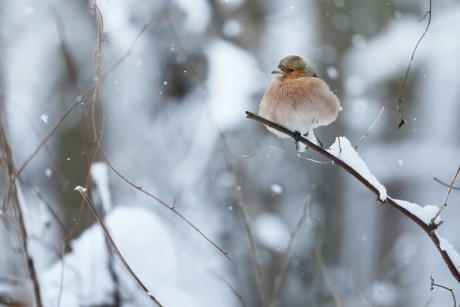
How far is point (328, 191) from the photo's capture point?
8.20 m

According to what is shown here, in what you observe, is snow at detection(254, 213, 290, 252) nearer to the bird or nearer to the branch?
the bird

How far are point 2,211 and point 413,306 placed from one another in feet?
23.0

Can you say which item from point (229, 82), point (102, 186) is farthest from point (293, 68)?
point (229, 82)

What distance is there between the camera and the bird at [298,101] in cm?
268

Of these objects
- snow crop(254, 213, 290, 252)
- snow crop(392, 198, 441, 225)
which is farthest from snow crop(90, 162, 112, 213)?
snow crop(254, 213, 290, 252)

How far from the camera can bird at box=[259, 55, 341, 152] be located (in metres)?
2.68

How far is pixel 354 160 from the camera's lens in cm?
184

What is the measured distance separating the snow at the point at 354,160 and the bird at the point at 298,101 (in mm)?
688

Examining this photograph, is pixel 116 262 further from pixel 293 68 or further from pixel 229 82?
pixel 229 82

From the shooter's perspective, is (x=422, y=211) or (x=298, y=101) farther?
→ (x=298, y=101)

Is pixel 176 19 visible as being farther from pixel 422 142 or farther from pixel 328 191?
pixel 422 142

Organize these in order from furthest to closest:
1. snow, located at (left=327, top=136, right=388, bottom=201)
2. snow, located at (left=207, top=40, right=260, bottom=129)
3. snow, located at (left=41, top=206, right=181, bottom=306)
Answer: snow, located at (left=207, top=40, right=260, bottom=129) → snow, located at (left=41, top=206, right=181, bottom=306) → snow, located at (left=327, top=136, right=388, bottom=201)

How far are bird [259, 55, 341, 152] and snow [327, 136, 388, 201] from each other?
688 millimetres

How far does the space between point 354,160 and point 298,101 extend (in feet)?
2.95
